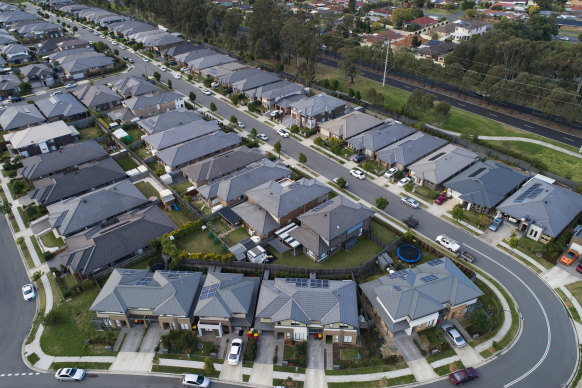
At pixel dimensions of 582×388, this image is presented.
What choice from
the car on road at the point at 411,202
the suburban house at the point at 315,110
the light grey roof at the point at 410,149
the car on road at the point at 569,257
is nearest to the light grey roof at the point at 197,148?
the suburban house at the point at 315,110

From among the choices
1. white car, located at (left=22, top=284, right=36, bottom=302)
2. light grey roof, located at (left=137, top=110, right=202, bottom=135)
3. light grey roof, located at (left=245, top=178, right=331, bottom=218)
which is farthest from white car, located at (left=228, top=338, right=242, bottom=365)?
light grey roof, located at (left=137, top=110, right=202, bottom=135)

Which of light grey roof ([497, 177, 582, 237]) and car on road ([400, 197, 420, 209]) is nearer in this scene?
light grey roof ([497, 177, 582, 237])

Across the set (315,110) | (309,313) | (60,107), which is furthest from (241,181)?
(60,107)

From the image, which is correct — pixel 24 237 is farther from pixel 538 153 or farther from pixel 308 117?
pixel 538 153

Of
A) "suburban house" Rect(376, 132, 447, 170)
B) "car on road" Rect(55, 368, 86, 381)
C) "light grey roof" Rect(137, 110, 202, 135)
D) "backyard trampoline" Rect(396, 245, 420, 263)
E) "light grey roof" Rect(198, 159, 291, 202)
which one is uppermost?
"light grey roof" Rect(137, 110, 202, 135)

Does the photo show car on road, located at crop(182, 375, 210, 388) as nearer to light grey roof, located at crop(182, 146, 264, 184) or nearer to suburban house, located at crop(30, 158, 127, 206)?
light grey roof, located at crop(182, 146, 264, 184)

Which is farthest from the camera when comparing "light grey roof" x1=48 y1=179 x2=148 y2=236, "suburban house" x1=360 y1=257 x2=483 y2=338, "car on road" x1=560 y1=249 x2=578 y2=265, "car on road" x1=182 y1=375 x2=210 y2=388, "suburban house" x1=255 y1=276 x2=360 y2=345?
"light grey roof" x1=48 y1=179 x2=148 y2=236

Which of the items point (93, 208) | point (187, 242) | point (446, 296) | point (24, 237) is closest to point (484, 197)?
point (446, 296)

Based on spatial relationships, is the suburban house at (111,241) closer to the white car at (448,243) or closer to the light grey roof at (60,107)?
the white car at (448,243)
